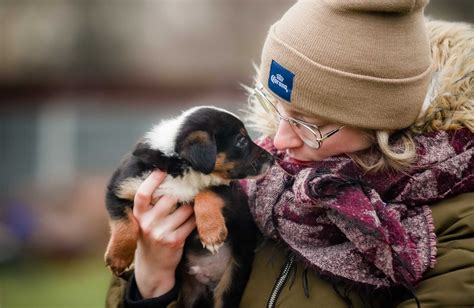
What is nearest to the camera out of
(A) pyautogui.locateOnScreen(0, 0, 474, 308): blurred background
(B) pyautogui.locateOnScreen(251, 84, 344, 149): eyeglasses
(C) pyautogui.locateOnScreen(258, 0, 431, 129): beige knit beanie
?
(C) pyautogui.locateOnScreen(258, 0, 431, 129): beige knit beanie

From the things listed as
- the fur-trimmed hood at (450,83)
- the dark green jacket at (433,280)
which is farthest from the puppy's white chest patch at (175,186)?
the fur-trimmed hood at (450,83)

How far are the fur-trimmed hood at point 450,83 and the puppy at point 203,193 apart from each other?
67cm

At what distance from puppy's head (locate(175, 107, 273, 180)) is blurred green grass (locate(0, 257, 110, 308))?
16.3ft

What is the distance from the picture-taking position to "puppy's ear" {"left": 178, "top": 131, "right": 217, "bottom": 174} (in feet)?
9.78

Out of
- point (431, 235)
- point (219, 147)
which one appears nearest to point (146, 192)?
point (219, 147)

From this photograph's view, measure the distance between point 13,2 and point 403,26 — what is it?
13.0 meters

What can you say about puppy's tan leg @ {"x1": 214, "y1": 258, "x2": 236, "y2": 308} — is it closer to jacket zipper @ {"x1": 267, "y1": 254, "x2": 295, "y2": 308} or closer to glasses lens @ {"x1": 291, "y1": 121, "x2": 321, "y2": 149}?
jacket zipper @ {"x1": 267, "y1": 254, "x2": 295, "y2": 308}

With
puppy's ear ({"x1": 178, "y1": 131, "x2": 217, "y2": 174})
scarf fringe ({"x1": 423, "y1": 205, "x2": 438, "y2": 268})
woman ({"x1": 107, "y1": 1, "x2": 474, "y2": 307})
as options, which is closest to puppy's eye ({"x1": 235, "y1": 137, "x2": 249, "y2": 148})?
puppy's ear ({"x1": 178, "y1": 131, "x2": 217, "y2": 174})

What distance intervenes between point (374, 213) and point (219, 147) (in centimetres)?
97

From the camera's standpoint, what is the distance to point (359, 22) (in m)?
2.55

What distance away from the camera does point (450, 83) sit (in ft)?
8.68

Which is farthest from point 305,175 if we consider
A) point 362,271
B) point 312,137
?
point 362,271

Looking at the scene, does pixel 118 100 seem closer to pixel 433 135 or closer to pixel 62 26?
pixel 62 26

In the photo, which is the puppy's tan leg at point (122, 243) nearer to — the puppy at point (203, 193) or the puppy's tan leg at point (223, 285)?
the puppy at point (203, 193)
